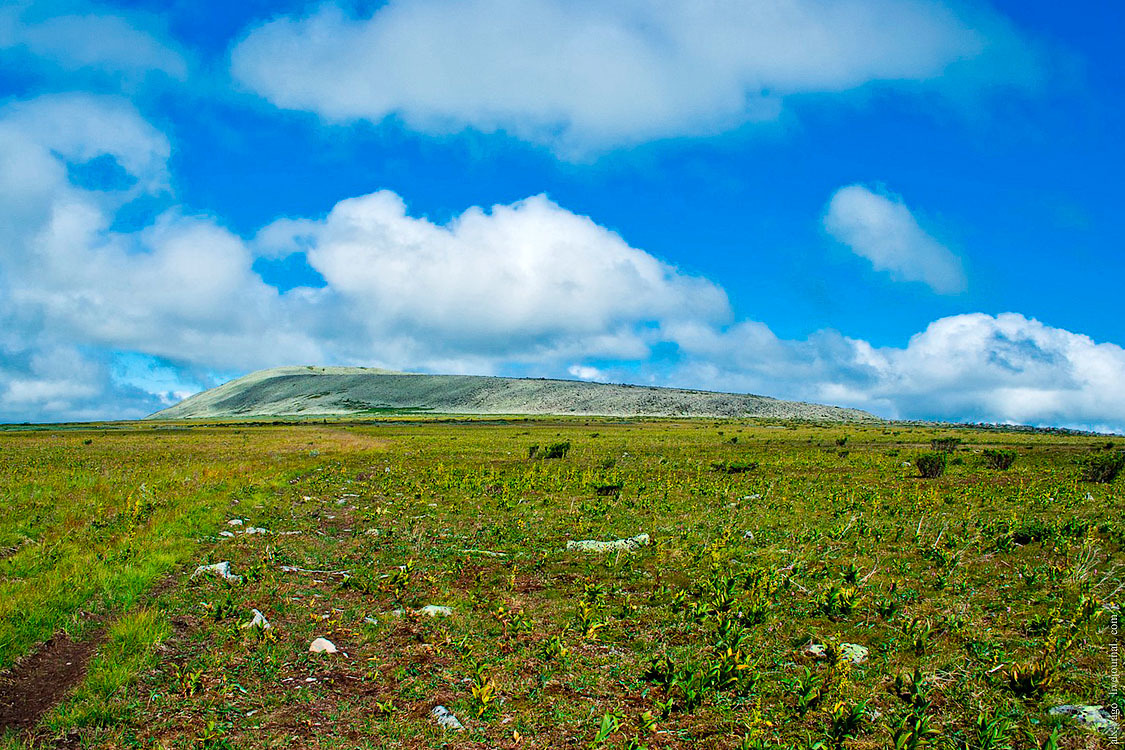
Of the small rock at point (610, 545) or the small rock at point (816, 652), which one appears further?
the small rock at point (610, 545)

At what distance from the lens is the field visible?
678 centimetres

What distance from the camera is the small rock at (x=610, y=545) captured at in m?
14.3

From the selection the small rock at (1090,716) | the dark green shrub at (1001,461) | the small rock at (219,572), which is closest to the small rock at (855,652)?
the small rock at (1090,716)

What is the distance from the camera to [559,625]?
32.1ft

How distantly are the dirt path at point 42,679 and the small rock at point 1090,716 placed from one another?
12187mm

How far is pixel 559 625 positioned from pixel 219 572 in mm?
7751

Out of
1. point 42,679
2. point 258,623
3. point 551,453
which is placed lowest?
point 42,679

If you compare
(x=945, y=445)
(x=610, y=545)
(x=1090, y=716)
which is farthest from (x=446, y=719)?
(x=945, y=445)

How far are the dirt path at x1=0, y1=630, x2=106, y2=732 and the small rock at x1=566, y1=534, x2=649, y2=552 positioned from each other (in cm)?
956

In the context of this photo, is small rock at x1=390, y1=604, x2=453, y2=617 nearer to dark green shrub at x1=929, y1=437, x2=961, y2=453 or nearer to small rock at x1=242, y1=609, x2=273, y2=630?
small rock at x1=242, y1=609, x2=273, y2=630

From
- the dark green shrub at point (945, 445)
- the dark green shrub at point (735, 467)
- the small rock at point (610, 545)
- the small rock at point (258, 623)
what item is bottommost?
the small rock at point (258, 623)

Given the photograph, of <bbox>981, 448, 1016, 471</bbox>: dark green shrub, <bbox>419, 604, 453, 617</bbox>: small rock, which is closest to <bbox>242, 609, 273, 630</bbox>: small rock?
<bbox>419, 604, 453, 617</bbox>: small rock

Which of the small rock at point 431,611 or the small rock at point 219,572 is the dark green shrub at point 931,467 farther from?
the small rock at point 219,572

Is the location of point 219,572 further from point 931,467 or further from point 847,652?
point 931,467
